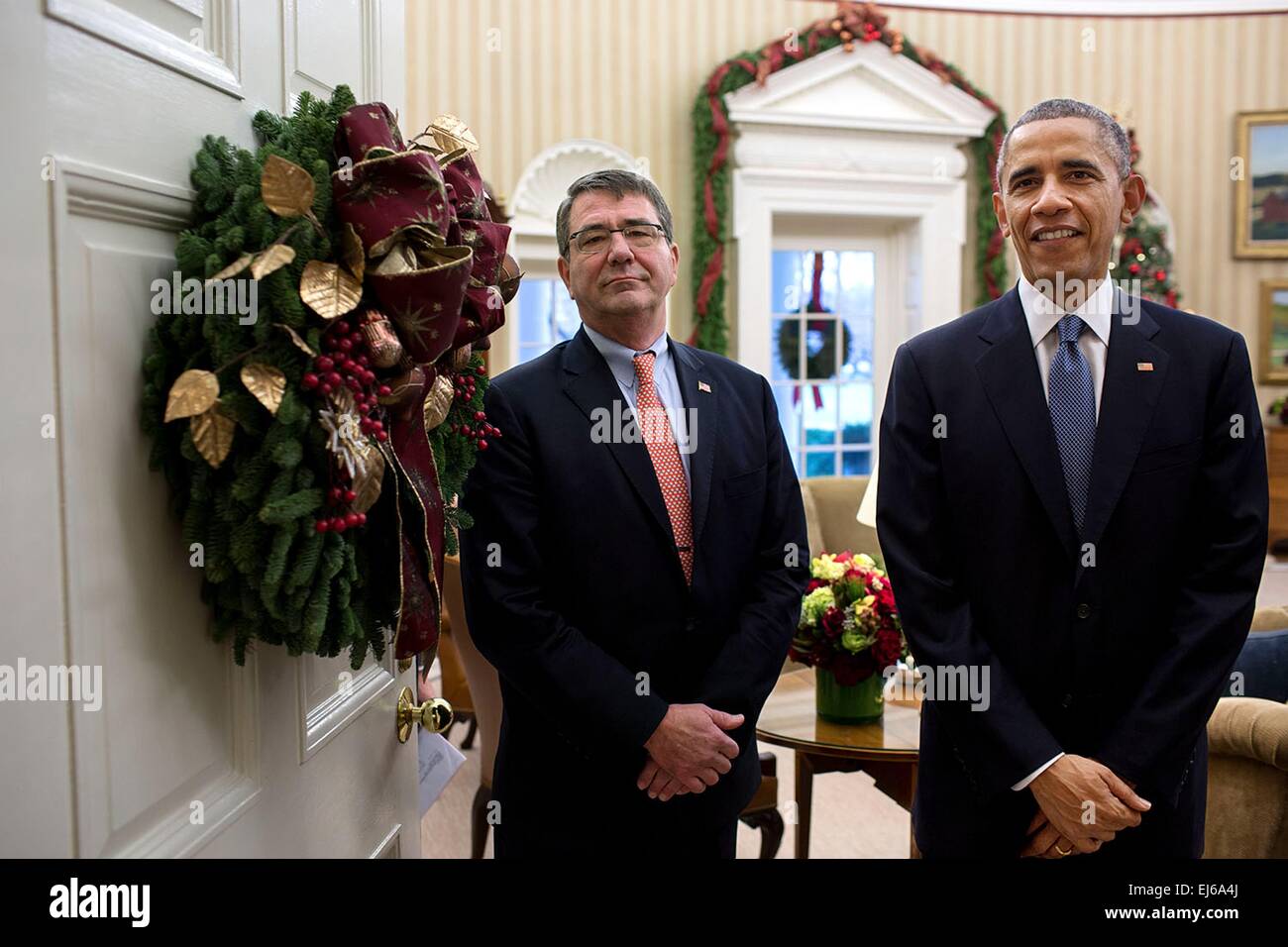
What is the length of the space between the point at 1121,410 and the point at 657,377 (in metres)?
0.75

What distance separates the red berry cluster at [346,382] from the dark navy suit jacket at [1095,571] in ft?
2.88

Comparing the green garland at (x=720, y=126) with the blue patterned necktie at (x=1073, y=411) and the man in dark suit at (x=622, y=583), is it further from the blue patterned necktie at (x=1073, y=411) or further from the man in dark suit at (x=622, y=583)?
the blue patterned necktie at (x=1073, y=411)

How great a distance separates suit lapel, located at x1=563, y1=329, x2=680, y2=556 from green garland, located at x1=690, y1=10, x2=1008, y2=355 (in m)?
4.31

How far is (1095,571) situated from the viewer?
149 cm

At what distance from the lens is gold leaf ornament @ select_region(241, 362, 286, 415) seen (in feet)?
2.82

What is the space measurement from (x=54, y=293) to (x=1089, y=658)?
1.34m

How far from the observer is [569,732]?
1667mm

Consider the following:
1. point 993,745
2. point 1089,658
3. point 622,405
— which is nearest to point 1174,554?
point 1089,658

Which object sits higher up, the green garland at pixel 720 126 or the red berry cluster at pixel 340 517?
the green garland at pixel 720 126

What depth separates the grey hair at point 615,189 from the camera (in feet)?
6.07

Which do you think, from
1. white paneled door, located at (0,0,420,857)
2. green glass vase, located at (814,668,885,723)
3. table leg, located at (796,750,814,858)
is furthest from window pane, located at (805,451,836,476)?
white paneled door, located at (0,0,420,857)

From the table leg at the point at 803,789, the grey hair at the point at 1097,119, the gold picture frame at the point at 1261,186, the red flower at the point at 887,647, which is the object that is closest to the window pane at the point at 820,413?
the gold picture frame at the point at 1261,186

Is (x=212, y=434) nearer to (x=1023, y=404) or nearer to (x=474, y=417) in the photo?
(x=474, y=417)
